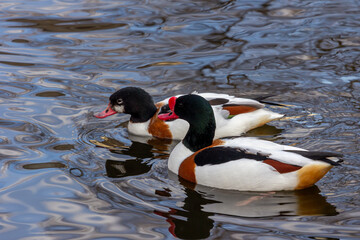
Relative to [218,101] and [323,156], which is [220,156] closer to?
[323,156]

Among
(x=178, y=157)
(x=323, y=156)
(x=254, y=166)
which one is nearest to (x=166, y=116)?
(x=178, y=157)

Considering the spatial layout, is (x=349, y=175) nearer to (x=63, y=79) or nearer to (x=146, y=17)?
(x=63, y=79)

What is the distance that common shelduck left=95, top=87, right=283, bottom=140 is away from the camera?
26.4ft

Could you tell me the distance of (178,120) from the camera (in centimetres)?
805

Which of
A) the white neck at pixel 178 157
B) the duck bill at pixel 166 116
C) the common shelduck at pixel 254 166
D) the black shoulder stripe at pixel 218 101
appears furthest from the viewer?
the black shoulder stripe at pixel 218 101

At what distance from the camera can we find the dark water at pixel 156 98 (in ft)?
19.3

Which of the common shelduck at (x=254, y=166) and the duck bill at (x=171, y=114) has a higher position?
the duck bill at (x=171, y=114)

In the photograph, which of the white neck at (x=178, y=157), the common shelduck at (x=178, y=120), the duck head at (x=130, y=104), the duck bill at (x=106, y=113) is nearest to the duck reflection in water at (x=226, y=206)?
the white neck at (x=178, y=157)

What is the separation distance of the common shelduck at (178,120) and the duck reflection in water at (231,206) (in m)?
1.65

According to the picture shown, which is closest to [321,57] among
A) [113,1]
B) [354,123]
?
[354,123]

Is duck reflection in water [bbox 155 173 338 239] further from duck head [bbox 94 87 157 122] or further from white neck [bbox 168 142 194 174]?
duck head [bbox 94 87 157 122]

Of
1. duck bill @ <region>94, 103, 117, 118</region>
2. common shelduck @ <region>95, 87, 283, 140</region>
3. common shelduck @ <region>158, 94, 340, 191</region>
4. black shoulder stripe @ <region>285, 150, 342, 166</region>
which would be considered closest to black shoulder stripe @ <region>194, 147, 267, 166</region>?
common shelduck @ <region>158, 94, 340, 191</region>

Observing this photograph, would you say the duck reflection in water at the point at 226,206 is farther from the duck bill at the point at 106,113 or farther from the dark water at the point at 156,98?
the duck bill at the point at 106,113

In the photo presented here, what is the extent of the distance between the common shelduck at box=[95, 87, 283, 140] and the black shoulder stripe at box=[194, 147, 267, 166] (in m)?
1.46
